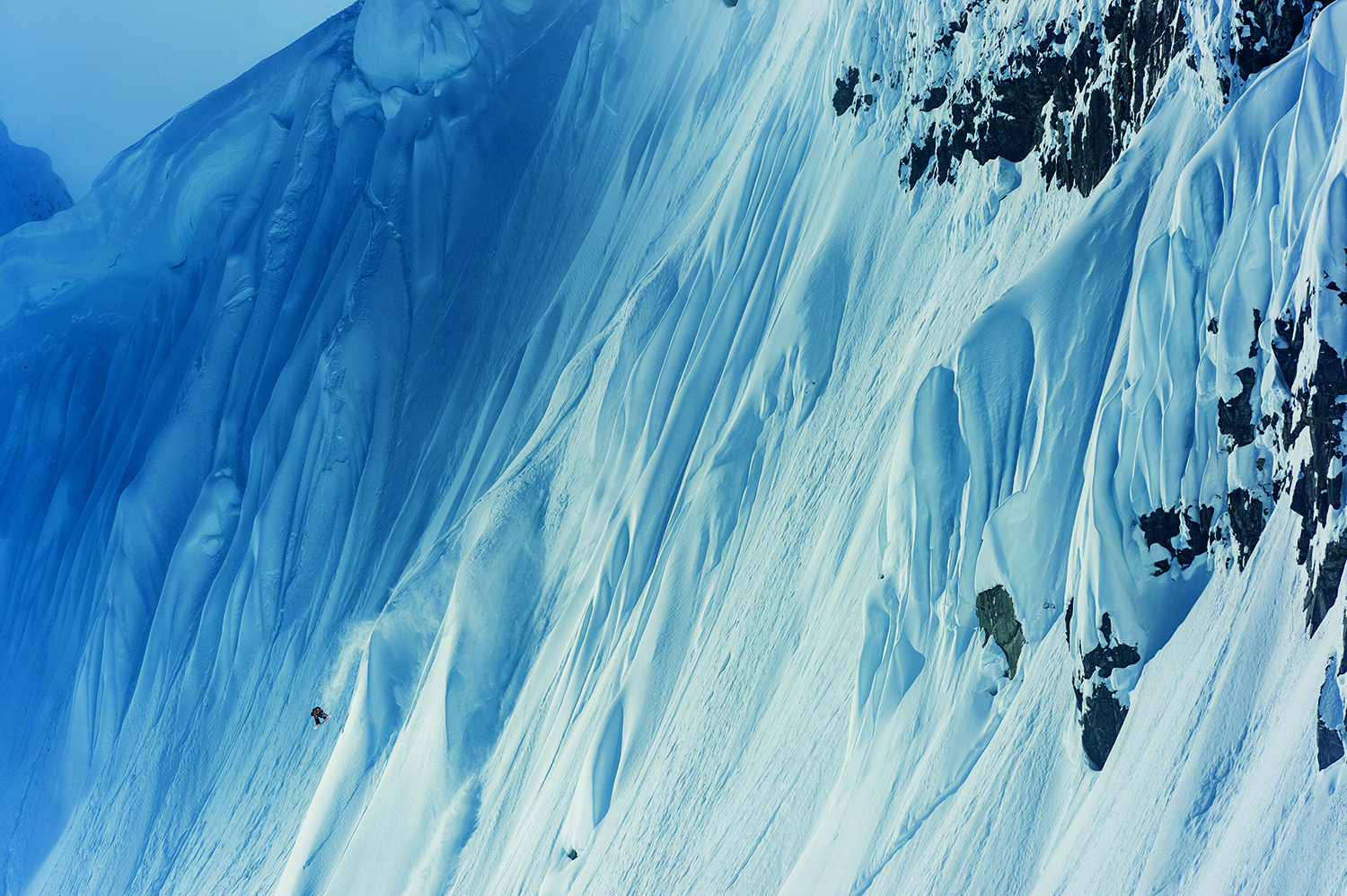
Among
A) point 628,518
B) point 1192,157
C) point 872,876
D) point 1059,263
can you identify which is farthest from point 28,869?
point 1192,157

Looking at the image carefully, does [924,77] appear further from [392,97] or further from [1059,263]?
[392,97]

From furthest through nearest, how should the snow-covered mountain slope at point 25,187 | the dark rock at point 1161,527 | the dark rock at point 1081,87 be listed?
1. the snow-covered mountain slope at point 25,187
2. the dark rock at point 1081,87
3. the dark rock at point 1161,527

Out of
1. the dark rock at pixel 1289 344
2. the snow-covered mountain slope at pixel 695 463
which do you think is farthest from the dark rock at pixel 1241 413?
the dark rock at pixel 1289 344

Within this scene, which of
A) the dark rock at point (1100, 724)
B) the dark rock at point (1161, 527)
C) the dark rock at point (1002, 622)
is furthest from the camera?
the dark rock at point (1002, 622)

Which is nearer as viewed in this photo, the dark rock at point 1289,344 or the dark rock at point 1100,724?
the dark rock at point 1289,344

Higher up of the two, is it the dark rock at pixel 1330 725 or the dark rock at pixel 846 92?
the dark rock at pixel 846 92

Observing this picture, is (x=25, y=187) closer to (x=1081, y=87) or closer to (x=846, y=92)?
(x=846, y=92)

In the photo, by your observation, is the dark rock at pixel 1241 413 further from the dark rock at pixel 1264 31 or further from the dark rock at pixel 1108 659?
the dark rock at pixel 1264 31
